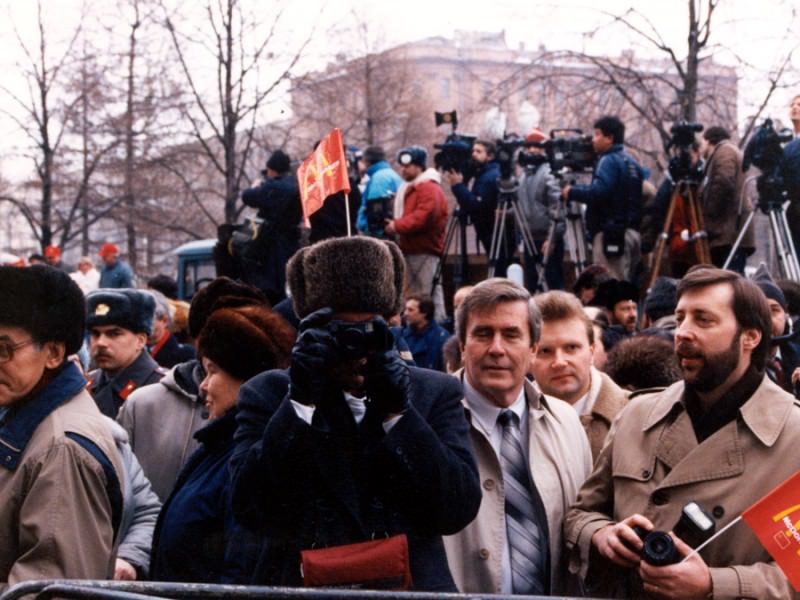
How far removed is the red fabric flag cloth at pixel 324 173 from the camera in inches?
227

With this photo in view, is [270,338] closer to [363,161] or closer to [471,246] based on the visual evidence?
[363,161]

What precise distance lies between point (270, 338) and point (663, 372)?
195cm

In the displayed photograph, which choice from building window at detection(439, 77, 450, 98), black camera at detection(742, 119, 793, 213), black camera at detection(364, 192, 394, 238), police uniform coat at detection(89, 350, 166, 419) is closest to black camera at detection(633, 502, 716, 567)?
police uniform coat at detection(89, 350, 166, 419)

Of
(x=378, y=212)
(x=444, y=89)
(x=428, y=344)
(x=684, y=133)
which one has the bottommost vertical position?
(x=428, y=344)

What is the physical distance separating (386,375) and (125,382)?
323cm

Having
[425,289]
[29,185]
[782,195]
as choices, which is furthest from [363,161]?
[29,185]

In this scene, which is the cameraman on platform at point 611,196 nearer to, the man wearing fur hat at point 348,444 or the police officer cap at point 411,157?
the police officer cap at point 411,157

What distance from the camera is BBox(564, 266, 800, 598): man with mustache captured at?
3.47 m

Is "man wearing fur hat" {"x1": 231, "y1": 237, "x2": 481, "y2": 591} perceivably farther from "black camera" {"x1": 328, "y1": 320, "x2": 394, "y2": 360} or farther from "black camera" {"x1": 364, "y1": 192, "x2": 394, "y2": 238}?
"black camera" {"x1": 364, "y1": 192, "x2": 394, "y2": 238}

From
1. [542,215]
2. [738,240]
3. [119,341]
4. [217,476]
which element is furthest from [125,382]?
[542,215]

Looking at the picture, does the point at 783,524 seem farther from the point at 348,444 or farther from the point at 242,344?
the point at 242,344

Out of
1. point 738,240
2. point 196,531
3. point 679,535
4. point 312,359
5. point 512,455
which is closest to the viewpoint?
point 312,359

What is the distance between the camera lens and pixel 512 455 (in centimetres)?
423

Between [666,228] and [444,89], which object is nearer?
[666,228]
